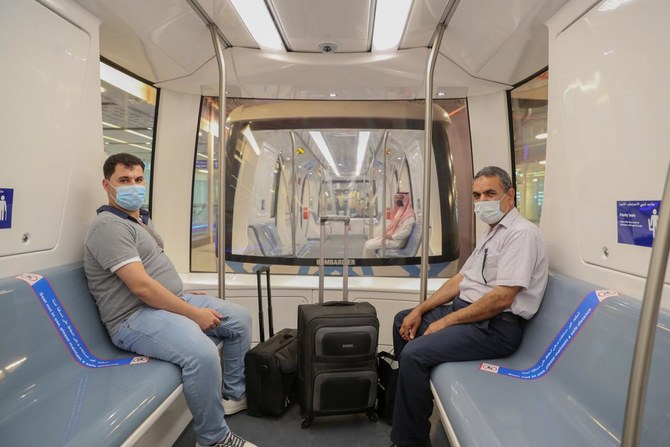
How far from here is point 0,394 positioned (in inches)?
58.9

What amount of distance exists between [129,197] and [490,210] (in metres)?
A: 2.23

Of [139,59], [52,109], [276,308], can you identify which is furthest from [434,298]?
[139,59]

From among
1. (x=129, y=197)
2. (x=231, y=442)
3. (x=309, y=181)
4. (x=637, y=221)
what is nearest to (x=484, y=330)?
(x=637, y=221)

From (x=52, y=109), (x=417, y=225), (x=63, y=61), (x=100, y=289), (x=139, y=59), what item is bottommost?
(x=100, y=289)

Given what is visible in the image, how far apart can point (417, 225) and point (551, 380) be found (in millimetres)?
3132

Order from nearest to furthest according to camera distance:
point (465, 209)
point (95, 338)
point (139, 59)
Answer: point (95, 338), point (139, 59), point (465, 209)

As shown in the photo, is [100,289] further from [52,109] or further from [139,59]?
[139,59]

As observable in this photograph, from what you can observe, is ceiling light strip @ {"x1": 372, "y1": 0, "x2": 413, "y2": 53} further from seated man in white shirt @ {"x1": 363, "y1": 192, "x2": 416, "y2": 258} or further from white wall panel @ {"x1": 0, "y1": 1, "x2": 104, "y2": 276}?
seated man in white shirt @ {"x1": 363, "y1": 192, "x2": 416, "y2": 258}

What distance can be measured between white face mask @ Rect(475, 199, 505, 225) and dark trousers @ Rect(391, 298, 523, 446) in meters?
0.64

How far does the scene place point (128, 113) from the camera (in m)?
3.69

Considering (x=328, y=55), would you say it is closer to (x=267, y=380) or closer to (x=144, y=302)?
(x=144, y=302)

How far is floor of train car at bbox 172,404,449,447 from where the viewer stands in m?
2.31

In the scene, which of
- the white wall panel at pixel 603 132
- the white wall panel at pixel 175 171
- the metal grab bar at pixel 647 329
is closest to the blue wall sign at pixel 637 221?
the white wall panel at pixel 603 132

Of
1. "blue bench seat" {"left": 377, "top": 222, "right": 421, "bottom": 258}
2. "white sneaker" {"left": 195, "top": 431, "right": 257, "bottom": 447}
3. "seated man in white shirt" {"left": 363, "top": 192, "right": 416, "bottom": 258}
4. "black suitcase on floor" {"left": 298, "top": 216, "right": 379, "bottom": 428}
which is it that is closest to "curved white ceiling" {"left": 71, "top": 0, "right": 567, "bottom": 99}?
"seated man in white shirt" {"left": 363, "top": 192, "right": 416, "bottom": 258}
